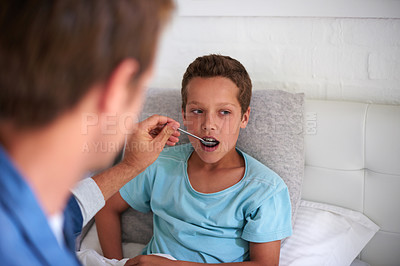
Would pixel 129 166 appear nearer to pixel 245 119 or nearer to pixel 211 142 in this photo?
pixel 211 142

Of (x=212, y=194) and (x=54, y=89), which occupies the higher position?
(x=54, y=89)

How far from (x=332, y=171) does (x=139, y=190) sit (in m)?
0.71

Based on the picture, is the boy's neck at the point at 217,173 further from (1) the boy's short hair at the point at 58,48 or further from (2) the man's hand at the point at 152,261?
(1) the boy's short hair at the point at 58,48

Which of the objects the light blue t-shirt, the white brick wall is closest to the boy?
the light blue t-shirt

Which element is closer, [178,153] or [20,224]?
[20,224]

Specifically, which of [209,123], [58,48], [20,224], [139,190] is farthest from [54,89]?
[139,190]

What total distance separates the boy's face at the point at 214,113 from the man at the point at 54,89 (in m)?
0.71

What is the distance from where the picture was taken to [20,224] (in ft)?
1.48

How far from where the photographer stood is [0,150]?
0.44 m

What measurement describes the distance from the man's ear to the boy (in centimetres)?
73

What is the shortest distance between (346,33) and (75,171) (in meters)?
1.20

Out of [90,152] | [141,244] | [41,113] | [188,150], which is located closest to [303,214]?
[188,150]

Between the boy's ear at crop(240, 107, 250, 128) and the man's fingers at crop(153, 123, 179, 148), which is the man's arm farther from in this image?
the boy's ear at crop(240, 107, 250, 128)

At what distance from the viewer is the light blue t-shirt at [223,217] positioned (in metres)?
1.13
